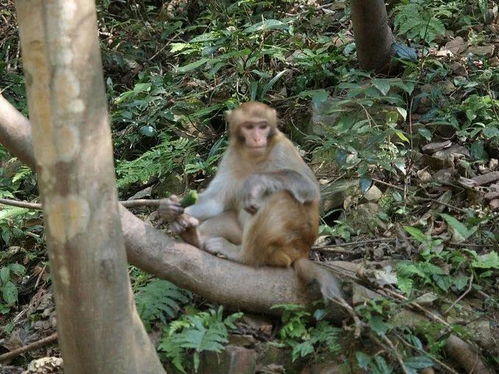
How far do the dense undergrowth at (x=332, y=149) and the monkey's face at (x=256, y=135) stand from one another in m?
1.06

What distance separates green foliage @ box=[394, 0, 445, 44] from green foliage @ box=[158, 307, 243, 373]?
15.3 feet

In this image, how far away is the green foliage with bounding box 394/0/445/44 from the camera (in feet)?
29.1

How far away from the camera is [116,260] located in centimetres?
396

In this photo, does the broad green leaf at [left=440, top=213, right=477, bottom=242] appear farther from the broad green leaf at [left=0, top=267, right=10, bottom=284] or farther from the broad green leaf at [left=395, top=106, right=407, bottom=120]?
the broad green leaf at [left=0, top=267, right=10, bottom=284]

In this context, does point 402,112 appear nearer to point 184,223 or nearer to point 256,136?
point 256,136

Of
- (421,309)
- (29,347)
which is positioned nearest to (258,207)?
(421,309)

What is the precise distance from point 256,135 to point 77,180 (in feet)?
9.69

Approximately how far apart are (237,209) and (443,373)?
2337mm

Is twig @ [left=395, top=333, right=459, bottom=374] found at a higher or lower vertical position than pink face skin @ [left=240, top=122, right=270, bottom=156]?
lower

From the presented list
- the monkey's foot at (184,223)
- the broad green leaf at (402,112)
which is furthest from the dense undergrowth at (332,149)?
the monkey's foot at (184,223)

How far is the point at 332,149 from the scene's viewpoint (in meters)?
8.05

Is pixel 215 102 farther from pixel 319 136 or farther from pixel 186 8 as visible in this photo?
pixel 186 8

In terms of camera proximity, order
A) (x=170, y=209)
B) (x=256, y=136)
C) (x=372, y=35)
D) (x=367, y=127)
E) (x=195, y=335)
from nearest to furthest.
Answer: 1. (x=195, y=335)
2. (x=170, y=209)
3. (x=256, y=136)
4. (x=367, y=127)
5. (x=372, y=35)

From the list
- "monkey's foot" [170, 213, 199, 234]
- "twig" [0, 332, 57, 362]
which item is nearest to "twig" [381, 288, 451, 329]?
"monkey's foot" [170, 213, 199, 234]
